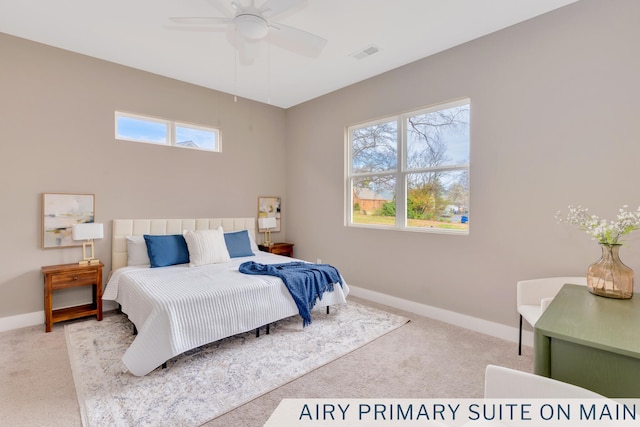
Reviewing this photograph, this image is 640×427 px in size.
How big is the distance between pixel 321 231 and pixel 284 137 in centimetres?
186

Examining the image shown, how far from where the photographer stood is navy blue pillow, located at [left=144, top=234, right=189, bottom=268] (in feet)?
11.5

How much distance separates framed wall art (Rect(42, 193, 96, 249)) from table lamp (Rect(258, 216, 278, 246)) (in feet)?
7.11

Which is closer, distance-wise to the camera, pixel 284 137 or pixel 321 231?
pixel 321 231

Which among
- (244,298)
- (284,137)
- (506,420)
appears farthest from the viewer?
(284,137)

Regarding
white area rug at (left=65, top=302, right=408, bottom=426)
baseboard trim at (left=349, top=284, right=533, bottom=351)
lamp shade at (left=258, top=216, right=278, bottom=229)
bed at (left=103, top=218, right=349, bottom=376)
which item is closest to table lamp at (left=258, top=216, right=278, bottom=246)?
lamp shade at (left=258, top=216, right=278, bottom=229)

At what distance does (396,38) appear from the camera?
307 cm

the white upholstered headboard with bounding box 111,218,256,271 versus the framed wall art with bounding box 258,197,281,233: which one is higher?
the framed wall art with bounding box 258,197,281,233

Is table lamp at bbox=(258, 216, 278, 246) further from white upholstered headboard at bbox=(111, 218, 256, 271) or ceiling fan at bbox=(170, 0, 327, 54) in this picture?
ceiling fan at bbox=(170, 0, 327, 54)

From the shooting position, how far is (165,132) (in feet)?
13.5

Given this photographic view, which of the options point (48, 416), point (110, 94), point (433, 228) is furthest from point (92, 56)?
point (433, 228)

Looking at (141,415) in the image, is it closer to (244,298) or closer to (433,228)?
(244,298)

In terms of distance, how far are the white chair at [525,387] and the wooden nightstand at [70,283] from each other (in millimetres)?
3699

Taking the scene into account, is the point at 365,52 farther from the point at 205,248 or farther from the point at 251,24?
the point at 205,248

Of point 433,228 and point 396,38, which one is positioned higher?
point 396,38
